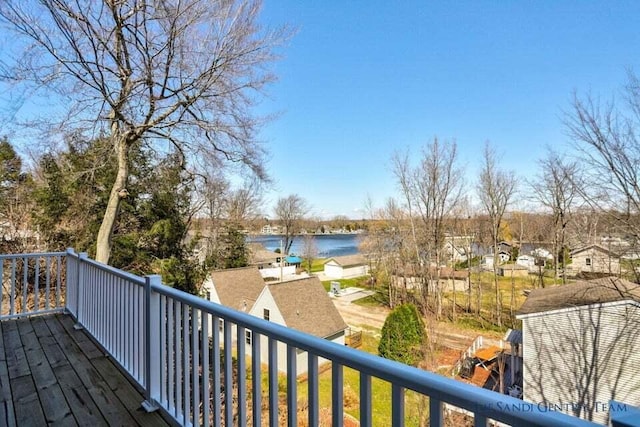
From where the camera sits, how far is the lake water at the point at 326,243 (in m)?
35.2

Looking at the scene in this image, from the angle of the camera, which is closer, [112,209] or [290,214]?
Answer: [112,209]

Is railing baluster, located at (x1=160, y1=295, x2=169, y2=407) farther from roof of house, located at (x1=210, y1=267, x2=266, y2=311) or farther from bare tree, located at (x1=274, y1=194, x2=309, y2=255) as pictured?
bare tree, located at (x1=274, y1=194, x2=309, y2=255)

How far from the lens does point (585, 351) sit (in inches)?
356

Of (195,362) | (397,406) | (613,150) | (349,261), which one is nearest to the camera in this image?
(397,406)

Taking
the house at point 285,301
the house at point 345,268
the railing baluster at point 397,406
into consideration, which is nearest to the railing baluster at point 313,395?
the railing baluster at point 397,406

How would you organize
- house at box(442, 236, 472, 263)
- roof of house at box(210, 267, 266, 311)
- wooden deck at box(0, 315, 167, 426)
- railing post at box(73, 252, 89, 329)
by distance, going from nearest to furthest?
wooden deck at box(0, 315, 167, 426), railing post at box(73, 252, 89, 329), roof of house at box(210, 267, 266, 311), house at box(442, 236, 472, 263)

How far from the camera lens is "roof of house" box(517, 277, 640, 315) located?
9443mm

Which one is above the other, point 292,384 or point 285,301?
point 292,384

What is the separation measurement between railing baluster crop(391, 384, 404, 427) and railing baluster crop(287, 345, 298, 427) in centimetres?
47

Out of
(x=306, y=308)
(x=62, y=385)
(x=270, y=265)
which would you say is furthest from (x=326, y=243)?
(x=62, y=385)

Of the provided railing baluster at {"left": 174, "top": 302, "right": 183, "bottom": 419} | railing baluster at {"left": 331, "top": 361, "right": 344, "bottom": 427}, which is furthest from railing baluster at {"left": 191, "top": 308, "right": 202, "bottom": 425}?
railing baluster at {"left": 331, "top": 361, "right": 344, "bottom": 427}

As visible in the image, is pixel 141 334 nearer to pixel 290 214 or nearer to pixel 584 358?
pixel 584 358

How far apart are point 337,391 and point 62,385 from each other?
257 centimetres

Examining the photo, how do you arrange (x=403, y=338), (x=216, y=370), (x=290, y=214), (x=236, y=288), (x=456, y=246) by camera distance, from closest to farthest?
(x=216, y=370), (x=403, y=338), (x=236, y=288), (x=456, y=246), (x=290, y=214)
